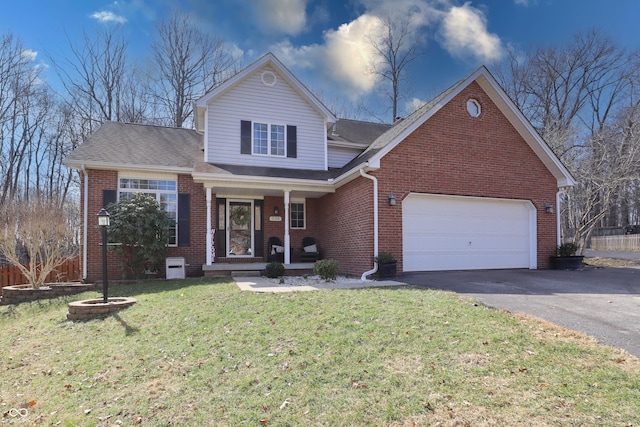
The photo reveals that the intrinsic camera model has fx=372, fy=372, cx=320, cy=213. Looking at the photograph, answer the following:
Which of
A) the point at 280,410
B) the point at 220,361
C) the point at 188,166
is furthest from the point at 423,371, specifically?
the point at 188,166

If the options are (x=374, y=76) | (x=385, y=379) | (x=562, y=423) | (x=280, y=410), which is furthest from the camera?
(x=374, y=76)

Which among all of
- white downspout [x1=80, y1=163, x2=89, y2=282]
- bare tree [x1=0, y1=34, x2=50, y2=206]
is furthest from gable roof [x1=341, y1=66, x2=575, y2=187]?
bare tree [x1=0, y1=34, x2=50, y2=206]

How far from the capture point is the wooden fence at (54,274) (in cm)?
1126

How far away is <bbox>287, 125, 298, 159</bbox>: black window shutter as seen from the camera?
13.1 meters

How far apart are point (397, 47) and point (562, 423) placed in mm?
26753

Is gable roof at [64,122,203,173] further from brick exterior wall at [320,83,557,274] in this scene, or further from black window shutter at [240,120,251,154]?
brick exterior wall at [320,83,557,274]

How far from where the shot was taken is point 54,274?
38.4 feet

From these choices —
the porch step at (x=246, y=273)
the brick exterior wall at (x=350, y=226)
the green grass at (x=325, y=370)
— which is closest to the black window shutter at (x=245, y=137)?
the brick exterior wall at (x=350, y=226)

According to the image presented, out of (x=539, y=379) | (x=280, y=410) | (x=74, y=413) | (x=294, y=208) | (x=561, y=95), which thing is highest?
(x=561, y=95)

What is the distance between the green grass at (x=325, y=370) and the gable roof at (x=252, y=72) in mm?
8111

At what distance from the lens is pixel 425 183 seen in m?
10.8

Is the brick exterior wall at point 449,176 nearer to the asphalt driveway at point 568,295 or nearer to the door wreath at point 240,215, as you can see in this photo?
the asphalt driveway at point 568,295

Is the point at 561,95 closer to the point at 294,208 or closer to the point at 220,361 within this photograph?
the point at 294,208

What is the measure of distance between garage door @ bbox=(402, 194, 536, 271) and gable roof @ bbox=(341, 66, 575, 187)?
5.00ft
